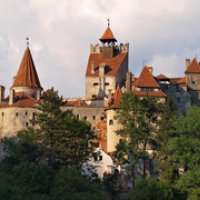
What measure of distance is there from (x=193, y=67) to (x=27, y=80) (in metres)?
20.7

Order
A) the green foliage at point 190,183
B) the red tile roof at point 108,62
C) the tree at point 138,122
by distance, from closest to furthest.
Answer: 1. the green foliage at point 190,183
2. the tree at point 138,122
3. the red tile roof at point 108,62

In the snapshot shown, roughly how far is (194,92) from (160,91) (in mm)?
8648

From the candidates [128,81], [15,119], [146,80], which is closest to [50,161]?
[15,119]

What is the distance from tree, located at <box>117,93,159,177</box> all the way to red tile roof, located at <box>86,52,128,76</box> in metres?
20.0

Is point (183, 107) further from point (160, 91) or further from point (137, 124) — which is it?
point (137, 124)

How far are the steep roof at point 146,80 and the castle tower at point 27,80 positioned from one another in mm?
11890

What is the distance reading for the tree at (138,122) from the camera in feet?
209

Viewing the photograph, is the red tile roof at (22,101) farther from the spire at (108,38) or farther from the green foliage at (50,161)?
the spire at (108,38)

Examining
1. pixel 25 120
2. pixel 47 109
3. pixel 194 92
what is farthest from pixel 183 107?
pixel 47 109

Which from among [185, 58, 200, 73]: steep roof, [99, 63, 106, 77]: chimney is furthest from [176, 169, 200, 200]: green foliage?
[185, 58, 200, 73]: steep roof

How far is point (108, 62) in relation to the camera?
90.4 metres

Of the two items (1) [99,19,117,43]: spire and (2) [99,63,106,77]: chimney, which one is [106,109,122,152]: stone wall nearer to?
(2) [99,63,106,77]: chimney

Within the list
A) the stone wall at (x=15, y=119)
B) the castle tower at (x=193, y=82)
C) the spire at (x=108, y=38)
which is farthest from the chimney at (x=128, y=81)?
the stone wall at (x=15, y=119)

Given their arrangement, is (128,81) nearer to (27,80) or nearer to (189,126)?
(27,80)
